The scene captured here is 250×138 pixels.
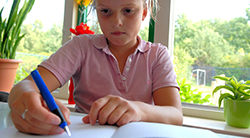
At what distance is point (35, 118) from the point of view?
1.19ft

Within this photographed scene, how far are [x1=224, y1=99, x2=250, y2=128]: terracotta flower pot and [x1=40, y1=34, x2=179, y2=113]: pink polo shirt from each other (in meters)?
0.42

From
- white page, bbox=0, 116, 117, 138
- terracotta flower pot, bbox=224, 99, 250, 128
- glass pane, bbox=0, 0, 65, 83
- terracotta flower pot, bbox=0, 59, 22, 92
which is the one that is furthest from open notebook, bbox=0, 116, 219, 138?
glass pane, bbox=0, 0, 65, 83

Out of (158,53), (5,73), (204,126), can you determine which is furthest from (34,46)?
(204,126)

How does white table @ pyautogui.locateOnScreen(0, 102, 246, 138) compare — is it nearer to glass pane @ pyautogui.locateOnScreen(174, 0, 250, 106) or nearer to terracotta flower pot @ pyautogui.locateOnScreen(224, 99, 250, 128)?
terracotta flower pot @ pyautogui.locateOnScreen(224, 99, 250, 128)

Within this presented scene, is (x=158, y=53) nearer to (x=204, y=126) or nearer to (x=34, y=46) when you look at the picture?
(x=204, y=126)

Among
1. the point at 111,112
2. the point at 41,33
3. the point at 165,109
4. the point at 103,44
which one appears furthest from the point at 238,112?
the point at 41,33

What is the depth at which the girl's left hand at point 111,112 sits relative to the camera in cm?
42

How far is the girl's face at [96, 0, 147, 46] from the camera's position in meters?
0.67

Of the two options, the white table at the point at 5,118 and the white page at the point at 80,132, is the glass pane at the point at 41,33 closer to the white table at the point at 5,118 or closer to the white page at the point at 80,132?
the white table at the point at 5,118

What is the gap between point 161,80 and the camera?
74cm

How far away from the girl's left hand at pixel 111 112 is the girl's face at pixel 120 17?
0.31 m

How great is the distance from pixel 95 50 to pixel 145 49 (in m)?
0.20

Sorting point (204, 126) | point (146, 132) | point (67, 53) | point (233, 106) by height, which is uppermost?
point (67, 53)

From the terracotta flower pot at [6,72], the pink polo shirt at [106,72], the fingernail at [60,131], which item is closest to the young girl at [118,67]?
the pink polo shirt at [106,72]
